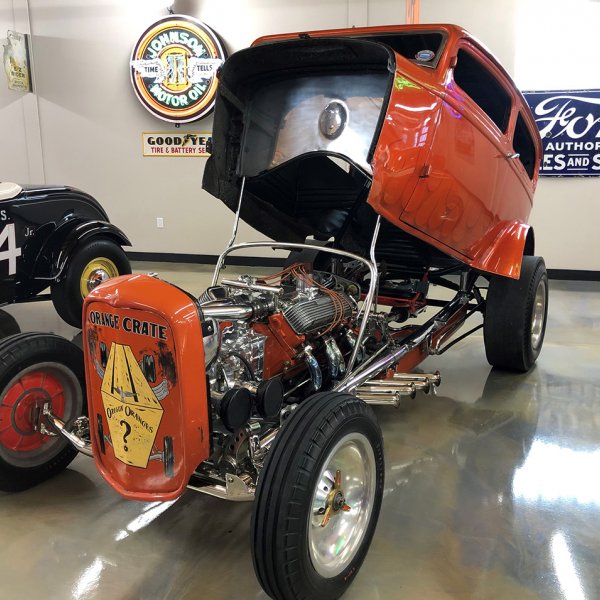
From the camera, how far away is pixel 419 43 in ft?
10.9

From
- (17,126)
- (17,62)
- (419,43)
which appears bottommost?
(17,126)

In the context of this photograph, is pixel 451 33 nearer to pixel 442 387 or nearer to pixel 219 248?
pixel 442 387

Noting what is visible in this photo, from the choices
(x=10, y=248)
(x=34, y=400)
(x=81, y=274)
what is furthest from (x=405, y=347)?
(x=10, y=248)

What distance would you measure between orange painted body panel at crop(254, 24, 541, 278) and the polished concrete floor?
1064mm

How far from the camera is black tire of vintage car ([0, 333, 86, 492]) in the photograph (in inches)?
99.3

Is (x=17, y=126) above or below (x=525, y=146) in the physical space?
above

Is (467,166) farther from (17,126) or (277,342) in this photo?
(17,126)

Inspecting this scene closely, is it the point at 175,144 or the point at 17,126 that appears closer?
the point at 175,144

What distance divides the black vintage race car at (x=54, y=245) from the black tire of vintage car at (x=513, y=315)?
3.48 metres

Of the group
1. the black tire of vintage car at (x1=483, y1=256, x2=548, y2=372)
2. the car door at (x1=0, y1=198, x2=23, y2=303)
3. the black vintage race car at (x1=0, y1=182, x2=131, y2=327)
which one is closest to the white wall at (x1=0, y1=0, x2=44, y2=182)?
the black vintage race car at (x1=0, y1=182, x2=131, y2=327)

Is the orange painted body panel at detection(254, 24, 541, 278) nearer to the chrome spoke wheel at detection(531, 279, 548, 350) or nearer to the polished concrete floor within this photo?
the chrome spoke wheel at detection(531, 279, 548, 350)

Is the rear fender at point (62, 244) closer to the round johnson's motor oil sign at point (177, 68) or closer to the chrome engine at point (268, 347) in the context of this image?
the chrome engine at point (268, 347)

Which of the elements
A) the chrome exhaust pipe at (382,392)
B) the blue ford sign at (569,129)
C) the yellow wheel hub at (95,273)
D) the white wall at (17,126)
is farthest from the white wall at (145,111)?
Result: the chrome exhaust pipe at (382,392)

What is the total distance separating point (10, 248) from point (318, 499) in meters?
3.65
